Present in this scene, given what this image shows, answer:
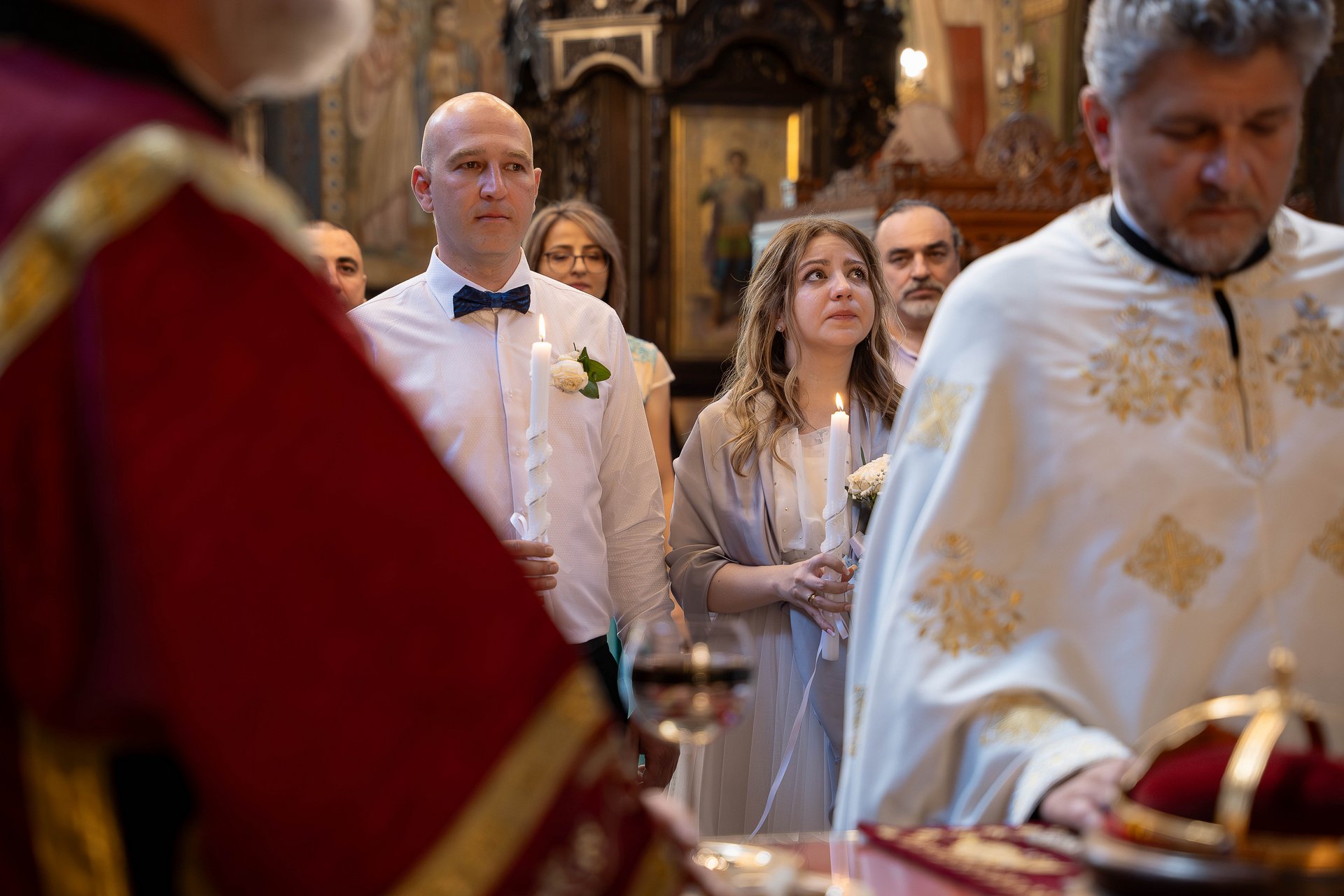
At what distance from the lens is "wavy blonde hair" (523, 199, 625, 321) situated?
546cm

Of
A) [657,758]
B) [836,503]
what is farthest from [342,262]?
[836,503]

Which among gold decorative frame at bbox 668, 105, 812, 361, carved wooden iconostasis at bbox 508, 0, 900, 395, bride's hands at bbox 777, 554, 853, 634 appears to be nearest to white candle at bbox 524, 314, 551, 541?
bride's hands at bbox 777, 554, 853, 634

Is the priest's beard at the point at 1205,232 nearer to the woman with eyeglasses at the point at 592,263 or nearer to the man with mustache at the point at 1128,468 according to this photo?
the man with mustache at the point at 1128,468

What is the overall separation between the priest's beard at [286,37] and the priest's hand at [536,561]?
1816 millimetres

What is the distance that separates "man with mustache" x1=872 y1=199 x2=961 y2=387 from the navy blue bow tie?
5.86 feet

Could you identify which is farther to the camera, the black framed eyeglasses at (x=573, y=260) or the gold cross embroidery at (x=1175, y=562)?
the black framed eyeglasses at (x=573, y=260)

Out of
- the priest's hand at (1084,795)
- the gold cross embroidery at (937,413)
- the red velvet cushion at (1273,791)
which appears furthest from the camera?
the gold cross embroidery at (937,413)

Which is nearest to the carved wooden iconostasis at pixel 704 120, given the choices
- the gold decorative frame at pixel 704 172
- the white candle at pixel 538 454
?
the gold decorative frame at pixel 704 172

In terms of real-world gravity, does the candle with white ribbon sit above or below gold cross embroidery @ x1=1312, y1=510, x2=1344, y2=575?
below

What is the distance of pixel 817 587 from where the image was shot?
3.52 meters

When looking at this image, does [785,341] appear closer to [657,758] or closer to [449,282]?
[449,282]

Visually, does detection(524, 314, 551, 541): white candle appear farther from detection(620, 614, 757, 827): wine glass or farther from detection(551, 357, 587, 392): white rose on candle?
detection(620, 614, 757, 827): wine glass

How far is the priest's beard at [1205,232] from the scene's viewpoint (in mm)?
1982

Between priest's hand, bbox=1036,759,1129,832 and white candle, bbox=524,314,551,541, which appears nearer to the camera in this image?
priest's hand, bbox=1036,759,1129,832
